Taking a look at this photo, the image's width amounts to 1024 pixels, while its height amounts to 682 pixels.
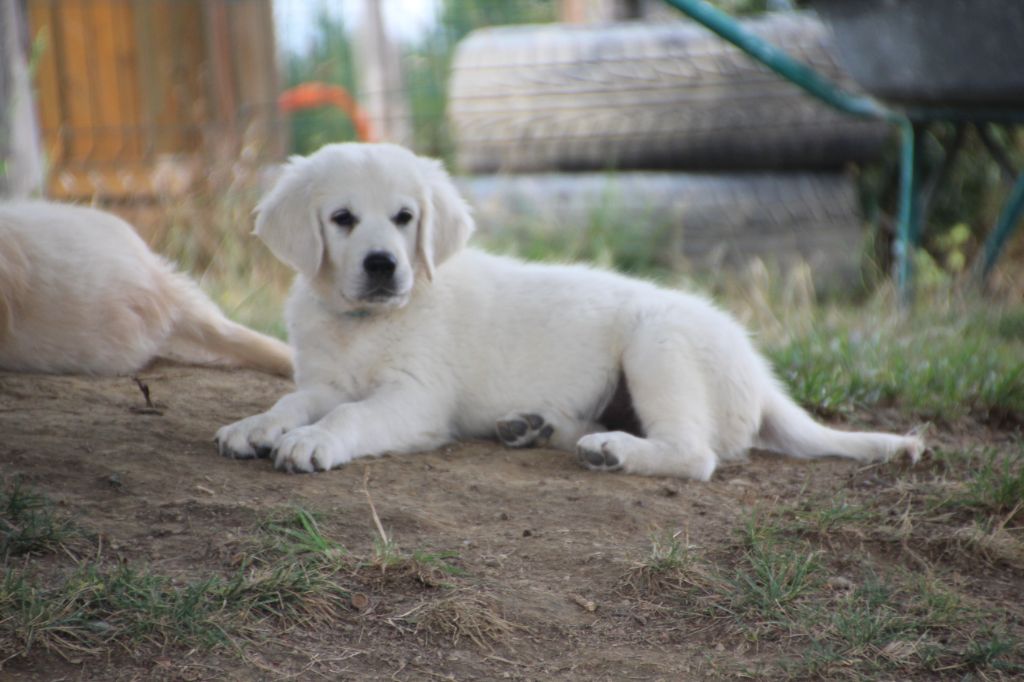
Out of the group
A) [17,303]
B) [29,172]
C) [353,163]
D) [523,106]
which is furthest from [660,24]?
[17,303]

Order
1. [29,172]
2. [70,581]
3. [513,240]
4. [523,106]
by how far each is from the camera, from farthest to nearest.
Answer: [523,106]
[513,240]
[29,172]
[70,581]

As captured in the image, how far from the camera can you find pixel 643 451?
3.35 m

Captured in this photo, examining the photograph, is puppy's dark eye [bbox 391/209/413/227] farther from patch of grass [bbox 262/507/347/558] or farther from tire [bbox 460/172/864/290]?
tire [bbox 460/172/864/290]

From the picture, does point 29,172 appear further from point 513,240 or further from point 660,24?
point 660,24

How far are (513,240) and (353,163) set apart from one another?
3.48m

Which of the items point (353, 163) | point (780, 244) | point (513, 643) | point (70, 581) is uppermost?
point (353, 163)

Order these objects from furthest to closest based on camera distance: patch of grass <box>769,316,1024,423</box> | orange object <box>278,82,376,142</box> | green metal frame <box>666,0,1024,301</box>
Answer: orange object <box>278,82,376,142</box> < green metal frame <box>666,0,1024,301</box> < patch of grass <box>769,316,1024,423</box>

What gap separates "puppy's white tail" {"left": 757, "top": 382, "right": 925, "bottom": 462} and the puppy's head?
3.80 ft

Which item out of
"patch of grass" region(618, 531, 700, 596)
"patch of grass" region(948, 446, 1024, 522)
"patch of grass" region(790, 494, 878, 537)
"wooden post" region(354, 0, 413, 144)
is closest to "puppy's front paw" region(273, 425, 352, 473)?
"patch of grass" region(618, 531, 700, 596)

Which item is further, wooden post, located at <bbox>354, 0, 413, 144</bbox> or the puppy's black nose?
wooden post, located at <bbox>354, 0, 413, 144</bbox>

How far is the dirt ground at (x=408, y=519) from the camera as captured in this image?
2332mm

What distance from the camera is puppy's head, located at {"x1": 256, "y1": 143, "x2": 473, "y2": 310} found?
343 cm

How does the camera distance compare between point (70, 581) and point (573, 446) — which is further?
point (573, 446)

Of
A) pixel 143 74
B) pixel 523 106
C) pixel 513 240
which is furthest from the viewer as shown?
pixel 143 74
